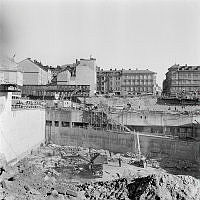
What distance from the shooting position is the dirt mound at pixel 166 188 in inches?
623

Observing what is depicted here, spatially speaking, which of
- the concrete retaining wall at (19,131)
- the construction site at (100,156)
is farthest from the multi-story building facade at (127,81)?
the concrete retaining wall at (19,131)

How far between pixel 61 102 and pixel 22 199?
39263mm

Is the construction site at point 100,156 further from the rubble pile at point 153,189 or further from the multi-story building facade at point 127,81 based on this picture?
the multi-story building facade at point 127,81

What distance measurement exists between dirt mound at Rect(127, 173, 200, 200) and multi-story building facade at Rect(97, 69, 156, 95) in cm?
6982

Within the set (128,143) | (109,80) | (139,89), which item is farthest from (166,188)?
(109,80)

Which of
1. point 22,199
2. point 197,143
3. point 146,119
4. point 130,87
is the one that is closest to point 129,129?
point 146,119

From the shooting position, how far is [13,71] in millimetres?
63719

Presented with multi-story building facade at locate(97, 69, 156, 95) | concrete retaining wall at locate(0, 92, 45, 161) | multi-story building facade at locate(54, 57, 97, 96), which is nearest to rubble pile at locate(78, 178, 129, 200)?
concrete retaining wall at locate(0, 92, 45, 161)

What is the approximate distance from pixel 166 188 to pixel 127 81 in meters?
73.1

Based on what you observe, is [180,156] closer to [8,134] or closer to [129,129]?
[129,129]

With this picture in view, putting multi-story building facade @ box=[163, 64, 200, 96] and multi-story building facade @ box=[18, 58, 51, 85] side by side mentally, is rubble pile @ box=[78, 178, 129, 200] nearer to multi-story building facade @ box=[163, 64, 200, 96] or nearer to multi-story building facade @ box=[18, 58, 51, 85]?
multi-story building facade @ box=[18, 58, 51, 85]

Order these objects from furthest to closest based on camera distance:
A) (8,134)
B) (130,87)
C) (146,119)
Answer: (130,87) → (146,119) → (8,134)

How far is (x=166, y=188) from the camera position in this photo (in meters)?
16.1

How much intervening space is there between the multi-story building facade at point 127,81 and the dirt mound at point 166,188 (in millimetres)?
69817
